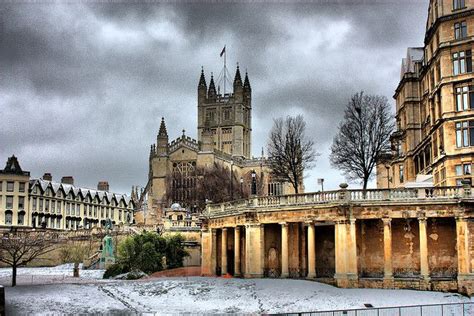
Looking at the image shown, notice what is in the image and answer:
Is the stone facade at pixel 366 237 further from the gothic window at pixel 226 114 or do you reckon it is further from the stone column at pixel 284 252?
the gothic window at pixel 226 114

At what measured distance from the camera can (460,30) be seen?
57.2 metres

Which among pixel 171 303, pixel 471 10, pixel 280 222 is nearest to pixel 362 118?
pixel 471 10

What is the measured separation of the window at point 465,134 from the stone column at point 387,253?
13.2 m

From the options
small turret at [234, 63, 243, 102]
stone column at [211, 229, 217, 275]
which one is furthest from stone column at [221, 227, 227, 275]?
small turret at [234, 63, 243, 102]

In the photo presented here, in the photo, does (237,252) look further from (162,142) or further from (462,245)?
(162,142)

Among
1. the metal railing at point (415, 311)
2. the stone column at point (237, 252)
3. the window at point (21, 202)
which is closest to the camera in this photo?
the metal railing at point (415, 311)

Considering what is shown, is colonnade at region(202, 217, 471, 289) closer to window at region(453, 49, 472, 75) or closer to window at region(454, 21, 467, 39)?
window at region(453, 49, 472, 75)

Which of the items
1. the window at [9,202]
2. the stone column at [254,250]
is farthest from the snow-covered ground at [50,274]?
the window at [9,202]

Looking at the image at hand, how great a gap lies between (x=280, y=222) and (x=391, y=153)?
27.0 metres

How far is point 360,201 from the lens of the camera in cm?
4716

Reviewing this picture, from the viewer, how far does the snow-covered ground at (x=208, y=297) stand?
4109cm

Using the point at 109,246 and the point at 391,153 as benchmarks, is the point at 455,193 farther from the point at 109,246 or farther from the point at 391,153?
the point at 109,246

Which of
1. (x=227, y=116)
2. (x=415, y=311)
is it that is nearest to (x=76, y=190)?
(x=227, y=116)

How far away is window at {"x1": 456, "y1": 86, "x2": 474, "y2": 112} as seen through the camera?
56.2 meters
